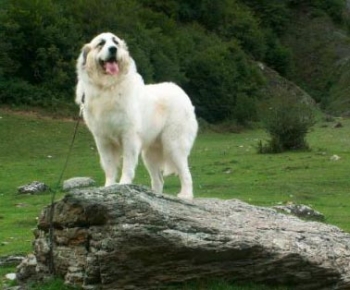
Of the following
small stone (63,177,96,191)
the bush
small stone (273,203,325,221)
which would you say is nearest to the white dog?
small stone (273,203,325,221)

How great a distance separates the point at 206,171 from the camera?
32344 mm

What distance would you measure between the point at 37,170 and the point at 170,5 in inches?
2337

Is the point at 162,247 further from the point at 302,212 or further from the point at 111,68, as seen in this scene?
the point at 302,212

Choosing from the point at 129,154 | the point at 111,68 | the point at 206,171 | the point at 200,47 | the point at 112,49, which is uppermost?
the point at 112,49

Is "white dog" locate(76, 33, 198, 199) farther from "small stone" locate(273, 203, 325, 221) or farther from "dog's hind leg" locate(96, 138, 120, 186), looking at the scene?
"small stone" locate(273, 203, 325, 221)

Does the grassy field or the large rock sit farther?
the grassy field

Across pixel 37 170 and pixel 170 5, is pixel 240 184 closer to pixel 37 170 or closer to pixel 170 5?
pixel 37 170

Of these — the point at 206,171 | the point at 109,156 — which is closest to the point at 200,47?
the point at 206,171

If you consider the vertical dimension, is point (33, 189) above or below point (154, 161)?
below

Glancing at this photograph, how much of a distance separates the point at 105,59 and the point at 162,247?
2.71m

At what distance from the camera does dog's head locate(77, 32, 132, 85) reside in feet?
40.7

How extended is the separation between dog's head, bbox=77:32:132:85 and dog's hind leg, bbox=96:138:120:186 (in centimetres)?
96

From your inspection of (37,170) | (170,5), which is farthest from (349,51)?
(37,170)

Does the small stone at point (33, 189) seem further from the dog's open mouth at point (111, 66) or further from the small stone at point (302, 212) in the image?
the dog's open mouth at point (111, 66)
